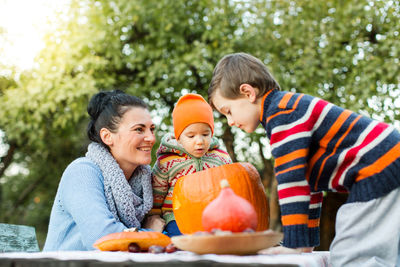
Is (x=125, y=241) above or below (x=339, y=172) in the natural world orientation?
below

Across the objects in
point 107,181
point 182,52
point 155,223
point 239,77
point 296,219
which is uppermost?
point 182,52

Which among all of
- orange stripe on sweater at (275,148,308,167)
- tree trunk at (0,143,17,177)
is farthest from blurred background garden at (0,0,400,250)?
orange stripe on sweater at (275,148,308,167)

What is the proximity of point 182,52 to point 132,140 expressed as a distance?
368cm

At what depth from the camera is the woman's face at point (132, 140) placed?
2.39 metres

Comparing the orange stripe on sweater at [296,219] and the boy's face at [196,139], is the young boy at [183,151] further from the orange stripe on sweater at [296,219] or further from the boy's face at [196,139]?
the orange stripe on sweater at [296,219]

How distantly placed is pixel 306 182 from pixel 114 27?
4.82 metres

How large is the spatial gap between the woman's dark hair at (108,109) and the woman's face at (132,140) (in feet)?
0.14

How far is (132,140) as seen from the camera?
7.82 ft

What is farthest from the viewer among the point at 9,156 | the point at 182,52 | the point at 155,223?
the point at 9,156

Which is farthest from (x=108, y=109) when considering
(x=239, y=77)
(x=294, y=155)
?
(x=294, y=155)

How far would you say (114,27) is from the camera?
5.80 meters

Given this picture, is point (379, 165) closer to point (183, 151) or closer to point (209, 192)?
point (209, 192)

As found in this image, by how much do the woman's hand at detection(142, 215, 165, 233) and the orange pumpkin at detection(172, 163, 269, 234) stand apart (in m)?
0.34

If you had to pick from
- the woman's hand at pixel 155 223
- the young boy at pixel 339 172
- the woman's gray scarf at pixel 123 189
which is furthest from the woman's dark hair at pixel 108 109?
the young boy at pixel 339 172
